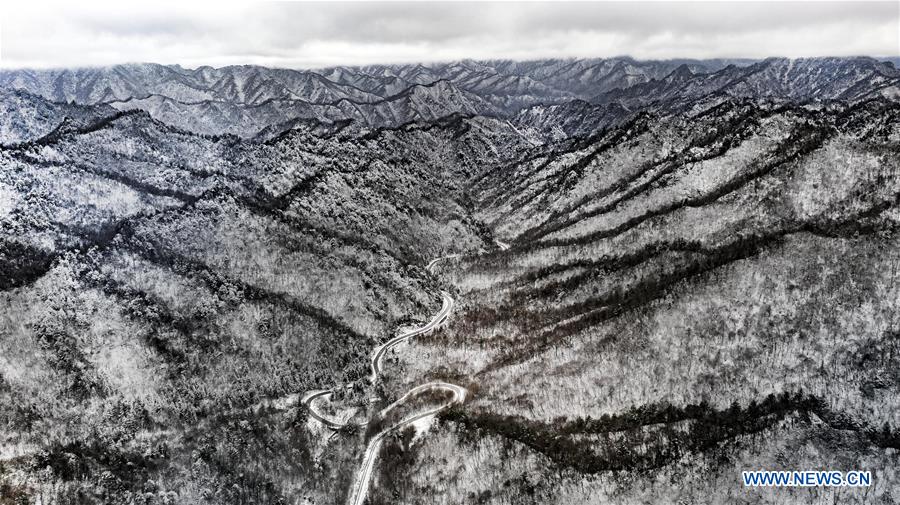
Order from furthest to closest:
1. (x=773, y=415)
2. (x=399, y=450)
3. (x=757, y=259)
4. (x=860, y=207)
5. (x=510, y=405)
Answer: (x=860, y=207) < (x=757, y=259) < (x=510, y=405) < (x=399, y=450) < (x=773, y=415)

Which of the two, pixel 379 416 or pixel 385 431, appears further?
pixel 379 416

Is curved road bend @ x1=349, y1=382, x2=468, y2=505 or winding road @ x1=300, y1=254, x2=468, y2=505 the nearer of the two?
curved road bend @ x1=349, y1=382, x2=468, y2=505

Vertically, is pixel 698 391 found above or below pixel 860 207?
below

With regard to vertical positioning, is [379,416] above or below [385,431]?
above

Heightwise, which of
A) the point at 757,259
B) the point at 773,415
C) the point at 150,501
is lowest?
the point at 150,501

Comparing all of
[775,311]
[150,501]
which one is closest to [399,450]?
Answer: [150,501]

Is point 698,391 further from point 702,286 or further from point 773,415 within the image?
point 702,286

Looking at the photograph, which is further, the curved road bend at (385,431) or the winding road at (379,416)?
the winding road at (379,416)

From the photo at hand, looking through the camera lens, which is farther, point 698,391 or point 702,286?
point 702,286

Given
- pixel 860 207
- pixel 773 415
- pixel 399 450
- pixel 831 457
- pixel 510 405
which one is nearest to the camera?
pixel 831 457

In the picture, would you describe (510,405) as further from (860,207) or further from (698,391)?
(860,207)
